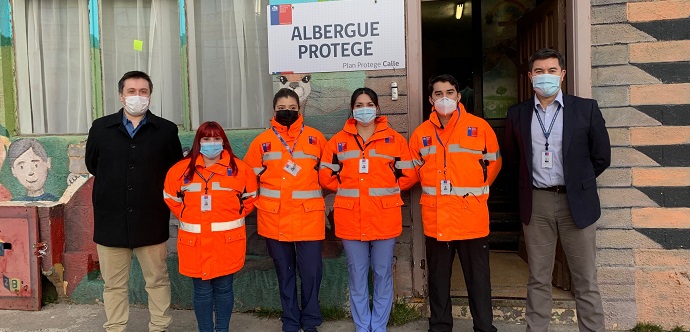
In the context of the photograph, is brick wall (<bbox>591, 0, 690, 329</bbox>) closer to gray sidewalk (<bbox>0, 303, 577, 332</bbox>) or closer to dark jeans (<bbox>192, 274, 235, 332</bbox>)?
gray sidewalk (<bbox>0, 303, 577, 332</bbox>)

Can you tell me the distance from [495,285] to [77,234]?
403cm

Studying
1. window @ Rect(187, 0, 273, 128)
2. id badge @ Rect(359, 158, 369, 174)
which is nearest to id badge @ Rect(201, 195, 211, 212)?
id badge @ Rect(359, 158, 369, 174)

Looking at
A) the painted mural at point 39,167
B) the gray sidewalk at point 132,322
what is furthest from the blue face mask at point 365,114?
the painted mural at point 39,167

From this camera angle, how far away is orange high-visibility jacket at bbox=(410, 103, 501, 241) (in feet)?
10.9

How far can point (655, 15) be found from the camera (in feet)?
12.1

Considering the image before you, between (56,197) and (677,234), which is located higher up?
(56,197)

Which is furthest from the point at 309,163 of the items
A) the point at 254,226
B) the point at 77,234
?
the point at 77,234

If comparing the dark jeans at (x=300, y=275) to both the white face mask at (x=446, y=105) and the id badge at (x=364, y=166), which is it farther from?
the white face mask at (x=446, y=105)

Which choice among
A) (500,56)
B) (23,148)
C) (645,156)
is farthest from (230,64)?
(500,56)

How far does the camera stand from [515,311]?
13.0 feet

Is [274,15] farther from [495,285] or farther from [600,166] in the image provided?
[495,285]

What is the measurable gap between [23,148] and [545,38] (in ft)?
17.0

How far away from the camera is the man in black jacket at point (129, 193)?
3.45 metres

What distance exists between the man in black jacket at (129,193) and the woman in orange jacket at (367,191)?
4.10 feet
